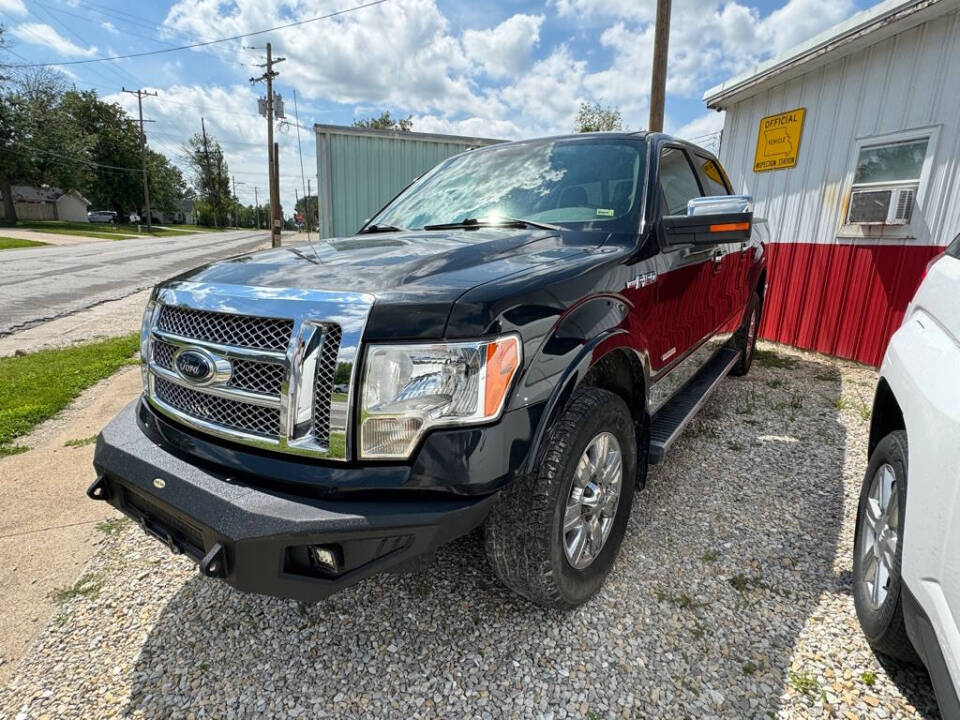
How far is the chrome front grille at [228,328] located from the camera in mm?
1544

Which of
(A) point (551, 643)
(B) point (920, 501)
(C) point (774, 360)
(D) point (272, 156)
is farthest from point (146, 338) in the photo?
(D) point (272, 156)

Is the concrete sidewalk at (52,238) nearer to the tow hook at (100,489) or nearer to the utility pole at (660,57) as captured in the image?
the utility pole at (660,57)

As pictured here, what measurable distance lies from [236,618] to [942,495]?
2.31m

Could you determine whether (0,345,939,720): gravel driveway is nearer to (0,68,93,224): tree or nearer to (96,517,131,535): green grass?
(96,517,131,535): green grass

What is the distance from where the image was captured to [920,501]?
4.74 feet

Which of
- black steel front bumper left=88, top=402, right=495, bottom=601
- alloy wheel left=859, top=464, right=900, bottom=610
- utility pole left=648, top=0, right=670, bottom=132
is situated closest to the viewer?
black steel front bumper left=88, top=402, right=495, bottom=601

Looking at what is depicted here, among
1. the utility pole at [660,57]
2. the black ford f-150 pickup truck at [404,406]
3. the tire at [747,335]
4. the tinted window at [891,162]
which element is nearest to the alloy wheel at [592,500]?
the black ford f-150 pickup truck at [404,406]

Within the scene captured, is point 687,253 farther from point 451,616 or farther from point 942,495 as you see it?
point 451,616

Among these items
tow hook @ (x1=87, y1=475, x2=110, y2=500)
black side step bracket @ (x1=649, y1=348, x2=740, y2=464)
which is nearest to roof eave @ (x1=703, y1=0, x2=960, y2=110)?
black side step bracket @ (x1=649, y1=348, x2=740, y2=464)

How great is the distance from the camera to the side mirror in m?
2.33

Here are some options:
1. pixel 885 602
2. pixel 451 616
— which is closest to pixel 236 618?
pixel 451 616

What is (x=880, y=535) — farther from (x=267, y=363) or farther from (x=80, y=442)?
(x=80, y=442)

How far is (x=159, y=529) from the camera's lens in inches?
68.2

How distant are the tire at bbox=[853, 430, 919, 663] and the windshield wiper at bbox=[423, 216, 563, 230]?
155cm
